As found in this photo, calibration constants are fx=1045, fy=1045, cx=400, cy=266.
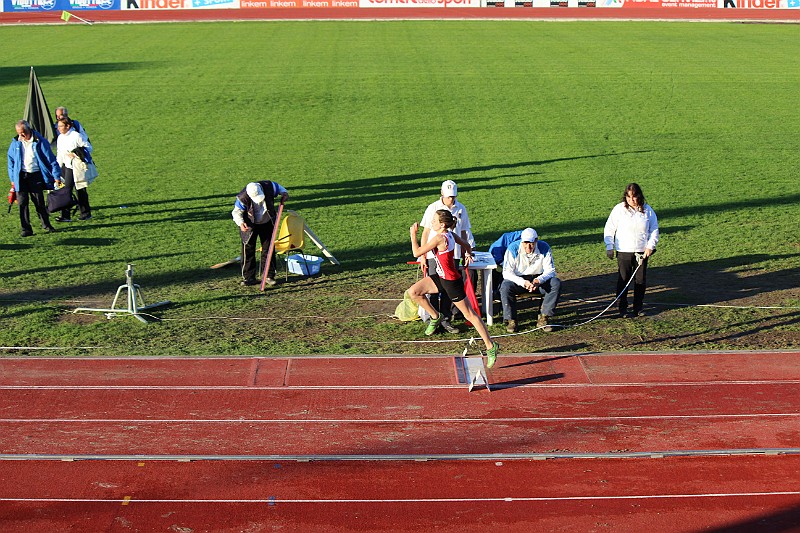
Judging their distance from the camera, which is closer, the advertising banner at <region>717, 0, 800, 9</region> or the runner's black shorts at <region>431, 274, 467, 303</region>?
the runner's black shorts at <region>431, 274, 467, 303</region>

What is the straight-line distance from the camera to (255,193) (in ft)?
43.1

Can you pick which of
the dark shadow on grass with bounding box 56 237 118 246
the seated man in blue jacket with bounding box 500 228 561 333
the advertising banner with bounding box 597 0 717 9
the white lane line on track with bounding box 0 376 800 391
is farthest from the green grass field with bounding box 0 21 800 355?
the advertising banner with bounding box 597 0 717 9

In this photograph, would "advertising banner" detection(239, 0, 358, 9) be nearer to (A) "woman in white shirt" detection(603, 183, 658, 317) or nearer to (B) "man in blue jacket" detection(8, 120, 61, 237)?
(B) "man in blue jacket" detection(8, 120, 61, 237)

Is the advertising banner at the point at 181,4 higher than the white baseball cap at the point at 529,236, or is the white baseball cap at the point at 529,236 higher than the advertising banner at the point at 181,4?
the advertising banner at the point at 181,4

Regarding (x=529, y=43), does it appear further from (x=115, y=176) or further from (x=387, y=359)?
(x=387, y=359)

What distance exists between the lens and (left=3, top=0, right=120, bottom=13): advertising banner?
50812mm

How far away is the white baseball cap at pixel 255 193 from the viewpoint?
13.1 m

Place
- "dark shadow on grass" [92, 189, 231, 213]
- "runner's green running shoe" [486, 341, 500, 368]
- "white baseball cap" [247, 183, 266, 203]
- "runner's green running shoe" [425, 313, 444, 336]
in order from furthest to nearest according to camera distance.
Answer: "dark shadow on grass" [92, 189, 231, 213]
"white baseball cap" [247, 183, 266, 203]
"runner's green running shoe" [425, 313, 444, 336]
"runner's green running shoe" [486, 341, 500, 368]

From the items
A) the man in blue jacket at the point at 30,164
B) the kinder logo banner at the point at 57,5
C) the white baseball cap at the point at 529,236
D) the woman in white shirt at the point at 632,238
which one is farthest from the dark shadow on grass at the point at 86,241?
the kinder logo banner at the point at 57,5

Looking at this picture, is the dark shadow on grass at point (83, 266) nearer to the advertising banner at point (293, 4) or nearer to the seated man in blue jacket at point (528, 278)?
the seated man in blue jacket at point (528, 278)

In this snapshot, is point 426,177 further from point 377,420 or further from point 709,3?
point 709,3

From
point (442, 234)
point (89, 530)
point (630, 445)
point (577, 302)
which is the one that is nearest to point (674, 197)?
point (577, 302)

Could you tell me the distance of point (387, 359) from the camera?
10914 millimetres

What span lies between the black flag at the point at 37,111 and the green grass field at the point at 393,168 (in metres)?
1.53
